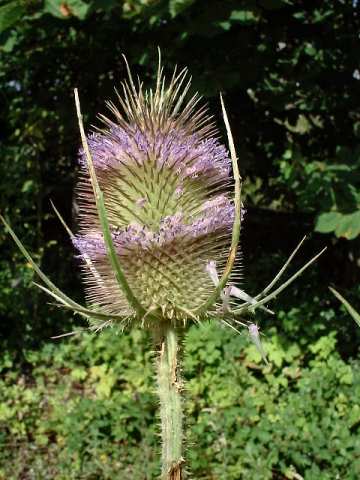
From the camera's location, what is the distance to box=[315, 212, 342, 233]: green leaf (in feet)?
9.72

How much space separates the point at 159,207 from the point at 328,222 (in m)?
1.83

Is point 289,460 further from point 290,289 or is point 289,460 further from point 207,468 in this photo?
point 290,289

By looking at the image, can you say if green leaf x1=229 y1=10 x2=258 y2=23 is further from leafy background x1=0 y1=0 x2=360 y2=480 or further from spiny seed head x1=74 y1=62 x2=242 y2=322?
spiny seed head x1=74 y1=62 x2=242 y2=322

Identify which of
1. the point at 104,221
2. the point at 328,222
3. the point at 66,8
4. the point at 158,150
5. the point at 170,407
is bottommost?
the point at 170,407

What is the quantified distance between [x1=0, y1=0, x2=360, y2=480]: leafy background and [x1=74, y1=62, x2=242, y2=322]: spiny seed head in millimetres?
1157

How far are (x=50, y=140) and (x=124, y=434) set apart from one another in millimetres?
2704

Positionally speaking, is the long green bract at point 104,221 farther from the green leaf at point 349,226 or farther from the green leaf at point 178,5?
the green leaf at point 349,226

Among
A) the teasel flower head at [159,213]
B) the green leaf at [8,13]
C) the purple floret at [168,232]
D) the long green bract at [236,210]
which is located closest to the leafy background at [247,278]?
the green leaf at [8,13]

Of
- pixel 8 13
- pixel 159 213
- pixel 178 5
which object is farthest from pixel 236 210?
pixel 8 13

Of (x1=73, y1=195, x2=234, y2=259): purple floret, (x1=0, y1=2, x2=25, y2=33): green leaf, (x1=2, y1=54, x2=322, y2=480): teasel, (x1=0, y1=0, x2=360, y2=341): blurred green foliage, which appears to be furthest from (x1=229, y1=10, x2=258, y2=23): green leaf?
(x1=73, y1=195, x2=234, y2=259): purple floret

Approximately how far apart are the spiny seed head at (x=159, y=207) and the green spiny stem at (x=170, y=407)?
74 mm

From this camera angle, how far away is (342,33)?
3.76 metres

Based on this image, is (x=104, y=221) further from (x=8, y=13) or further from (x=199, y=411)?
(x=199, y=411)

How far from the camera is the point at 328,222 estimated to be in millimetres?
2988
